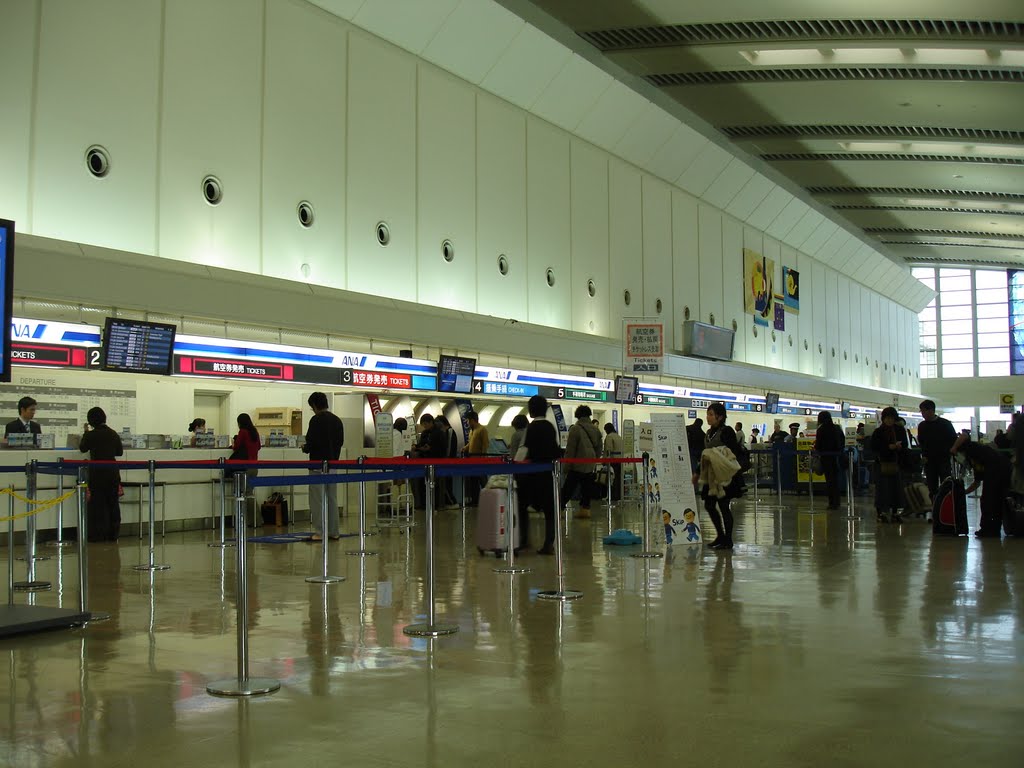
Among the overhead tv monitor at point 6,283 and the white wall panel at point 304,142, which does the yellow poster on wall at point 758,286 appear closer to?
the white wall panel at point 304,142

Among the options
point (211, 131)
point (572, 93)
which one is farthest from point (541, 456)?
point (572, 93)

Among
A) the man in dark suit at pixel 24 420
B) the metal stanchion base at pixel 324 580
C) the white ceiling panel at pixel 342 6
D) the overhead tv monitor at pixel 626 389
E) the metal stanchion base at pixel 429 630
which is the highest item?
the white ceiling panel at pixel 342 6

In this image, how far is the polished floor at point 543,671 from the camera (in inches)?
147

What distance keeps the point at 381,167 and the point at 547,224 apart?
5367 millimetres

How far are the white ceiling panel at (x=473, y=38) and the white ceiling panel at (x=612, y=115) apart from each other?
389 centimetres

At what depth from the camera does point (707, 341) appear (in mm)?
28062

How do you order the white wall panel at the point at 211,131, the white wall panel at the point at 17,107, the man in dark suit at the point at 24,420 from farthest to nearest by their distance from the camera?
the white wall panel at the point at 211,131 < the man in dark suit at the point at 24,420 < the white wall panel at the point at 17,107

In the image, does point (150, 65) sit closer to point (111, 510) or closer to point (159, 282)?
point (159, 282)

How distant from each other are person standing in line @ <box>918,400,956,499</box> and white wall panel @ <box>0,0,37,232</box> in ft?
38.6

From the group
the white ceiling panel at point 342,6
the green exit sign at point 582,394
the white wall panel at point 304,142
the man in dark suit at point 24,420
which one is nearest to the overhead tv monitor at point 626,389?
the green exit sign at point 582,394

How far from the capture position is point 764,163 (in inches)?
1213

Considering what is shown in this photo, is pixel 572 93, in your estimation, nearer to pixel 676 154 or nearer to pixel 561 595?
pixel 676 154

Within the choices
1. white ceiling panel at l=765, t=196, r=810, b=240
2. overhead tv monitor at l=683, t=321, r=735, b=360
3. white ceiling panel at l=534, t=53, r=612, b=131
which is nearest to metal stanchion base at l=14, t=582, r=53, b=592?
white ceiling panel at l=534, t=53, r=612, b=131

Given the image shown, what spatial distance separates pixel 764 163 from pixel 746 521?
732 inches
